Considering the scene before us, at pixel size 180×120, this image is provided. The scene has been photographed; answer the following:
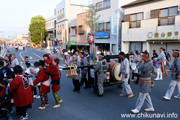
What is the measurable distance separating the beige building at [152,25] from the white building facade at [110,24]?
145cm

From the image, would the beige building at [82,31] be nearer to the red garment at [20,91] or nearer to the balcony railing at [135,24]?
the balcony railing at [135,24]

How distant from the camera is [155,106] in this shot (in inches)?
212

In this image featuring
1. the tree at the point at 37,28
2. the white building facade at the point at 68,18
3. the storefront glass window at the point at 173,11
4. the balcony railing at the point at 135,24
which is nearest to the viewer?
the storefront glass window at the point at 173,11

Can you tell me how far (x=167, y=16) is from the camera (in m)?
15.0

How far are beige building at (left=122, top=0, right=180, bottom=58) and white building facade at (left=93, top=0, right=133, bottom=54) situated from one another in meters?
1.45

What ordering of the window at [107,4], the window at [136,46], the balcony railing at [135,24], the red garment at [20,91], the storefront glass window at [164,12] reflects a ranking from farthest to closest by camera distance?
the window at [107,4]
the window at [136,46]
the balcony railing at [135,24]
the storefront glass window at [164,12]
the red garment at [20,91]

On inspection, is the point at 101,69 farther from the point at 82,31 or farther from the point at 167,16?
the point at 82,31

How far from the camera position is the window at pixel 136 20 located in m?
17.6

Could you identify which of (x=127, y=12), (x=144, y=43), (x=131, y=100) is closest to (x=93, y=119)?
(x=131, y=100)

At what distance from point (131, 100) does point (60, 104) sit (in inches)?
109

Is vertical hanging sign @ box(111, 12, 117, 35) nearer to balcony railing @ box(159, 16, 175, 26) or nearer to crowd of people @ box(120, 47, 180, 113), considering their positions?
balcony railing @ box(159, 16, 175, 26)

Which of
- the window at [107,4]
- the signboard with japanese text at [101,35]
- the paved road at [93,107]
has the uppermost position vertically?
the window at [107,4]

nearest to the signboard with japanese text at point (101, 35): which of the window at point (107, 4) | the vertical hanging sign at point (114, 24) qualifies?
the vertical hanging sign at point (114, 24)

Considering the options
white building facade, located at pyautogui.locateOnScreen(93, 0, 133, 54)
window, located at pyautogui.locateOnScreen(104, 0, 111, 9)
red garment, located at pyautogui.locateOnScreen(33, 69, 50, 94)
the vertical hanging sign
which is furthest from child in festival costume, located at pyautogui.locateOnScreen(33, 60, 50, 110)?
window, located at pyautogui.locateOnScreen(104, 0, 111, 9)
